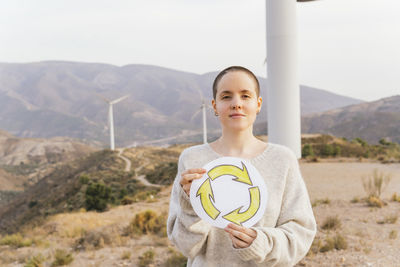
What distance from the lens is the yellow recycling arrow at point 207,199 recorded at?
6.60 feet

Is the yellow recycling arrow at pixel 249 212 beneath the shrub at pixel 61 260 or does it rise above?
above

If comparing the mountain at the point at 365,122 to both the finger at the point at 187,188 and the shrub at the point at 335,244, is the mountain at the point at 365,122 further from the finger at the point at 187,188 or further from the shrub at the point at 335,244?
the finger at the point at 187,188

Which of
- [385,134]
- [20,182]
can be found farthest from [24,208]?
[385,134]

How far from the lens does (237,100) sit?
215 centimetres

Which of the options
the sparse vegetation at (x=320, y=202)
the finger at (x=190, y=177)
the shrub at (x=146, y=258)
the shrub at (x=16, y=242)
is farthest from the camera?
the sparse vegetation at (x=320, y=202)

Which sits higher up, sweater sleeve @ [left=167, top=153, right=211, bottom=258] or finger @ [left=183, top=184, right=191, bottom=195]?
finger @ [left=183, top=184, right=191, bottom=195]

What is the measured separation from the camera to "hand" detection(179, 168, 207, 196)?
1.98m

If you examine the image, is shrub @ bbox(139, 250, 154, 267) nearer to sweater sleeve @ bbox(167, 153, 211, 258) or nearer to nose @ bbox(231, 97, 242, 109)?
sweater sleeve @ bbox(167, 153, 211, 258)

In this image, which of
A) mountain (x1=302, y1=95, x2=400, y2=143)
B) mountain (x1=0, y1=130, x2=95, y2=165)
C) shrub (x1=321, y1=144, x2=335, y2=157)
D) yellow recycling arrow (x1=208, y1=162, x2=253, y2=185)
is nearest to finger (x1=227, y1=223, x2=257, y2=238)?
yellow recycling arrow (x1=208, y1=162, x2=253, y2=185)

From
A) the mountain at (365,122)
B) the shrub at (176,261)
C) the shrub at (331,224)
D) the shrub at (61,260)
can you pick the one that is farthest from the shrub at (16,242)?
the mountain at (365,122)

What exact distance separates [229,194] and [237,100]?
0.57 m

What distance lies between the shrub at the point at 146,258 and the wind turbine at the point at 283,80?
41.3 feet

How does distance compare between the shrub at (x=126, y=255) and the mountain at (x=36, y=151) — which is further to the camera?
the mountain at (x=36, y=151)

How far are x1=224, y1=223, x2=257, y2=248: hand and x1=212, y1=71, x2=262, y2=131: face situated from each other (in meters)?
0.63
